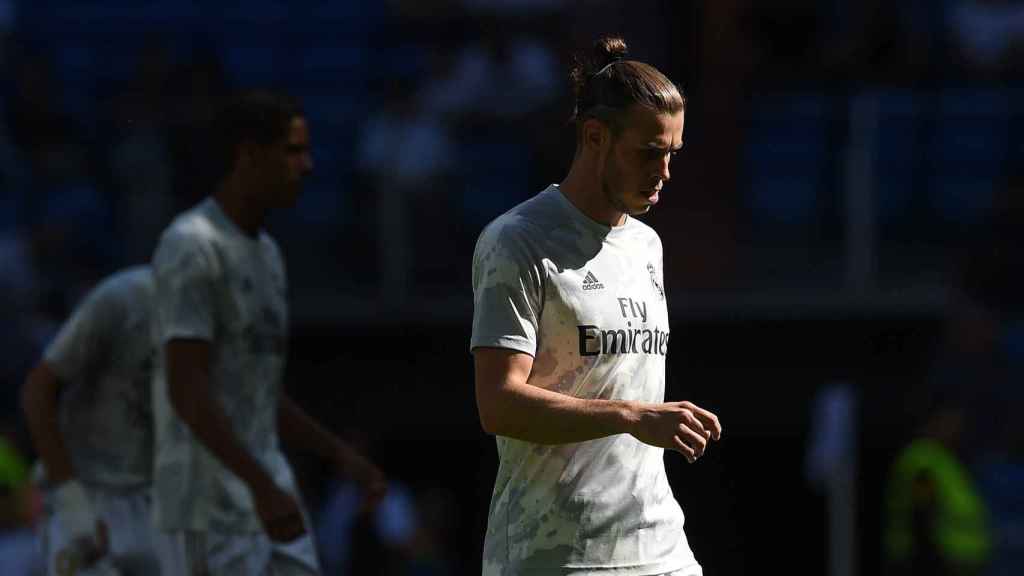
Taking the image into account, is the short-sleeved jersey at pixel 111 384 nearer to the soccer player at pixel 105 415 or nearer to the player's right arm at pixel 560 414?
the soccer player at pixel 105 415

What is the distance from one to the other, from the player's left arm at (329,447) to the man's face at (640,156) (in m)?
1.65

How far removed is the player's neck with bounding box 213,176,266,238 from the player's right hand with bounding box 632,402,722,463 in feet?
6.65

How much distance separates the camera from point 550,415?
151 inches

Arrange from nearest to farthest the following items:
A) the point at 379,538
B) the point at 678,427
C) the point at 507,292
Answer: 1. the point at 678,427
2. the point at 507,292
3. the point at 379,538

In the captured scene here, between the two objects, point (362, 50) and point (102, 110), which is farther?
point (362, 50)

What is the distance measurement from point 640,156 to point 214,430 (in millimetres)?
1637

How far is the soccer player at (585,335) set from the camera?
13.0 ft

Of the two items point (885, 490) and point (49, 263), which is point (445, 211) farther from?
point (885, 490)

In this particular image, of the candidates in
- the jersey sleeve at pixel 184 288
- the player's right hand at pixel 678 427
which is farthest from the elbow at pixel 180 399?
the player's right hand at pixel 678 427

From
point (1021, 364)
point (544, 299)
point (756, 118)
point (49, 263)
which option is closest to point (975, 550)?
point (1021, 364)

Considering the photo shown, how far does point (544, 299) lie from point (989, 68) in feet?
30.2

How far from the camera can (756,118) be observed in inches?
469

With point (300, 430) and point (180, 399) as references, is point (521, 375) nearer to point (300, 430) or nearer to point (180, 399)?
point (180, 399)

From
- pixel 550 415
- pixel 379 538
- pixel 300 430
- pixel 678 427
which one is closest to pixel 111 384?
pixel 300 430
